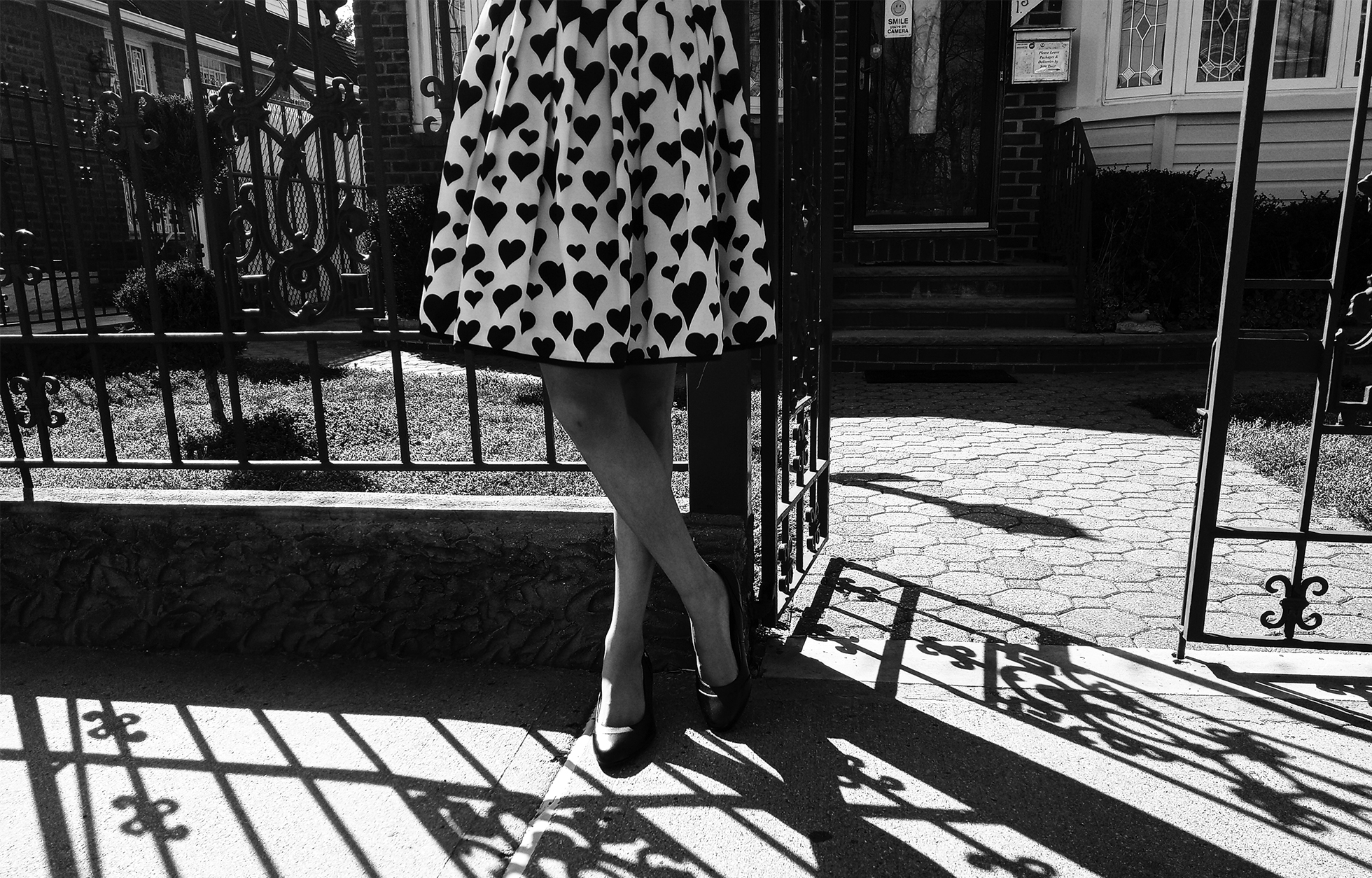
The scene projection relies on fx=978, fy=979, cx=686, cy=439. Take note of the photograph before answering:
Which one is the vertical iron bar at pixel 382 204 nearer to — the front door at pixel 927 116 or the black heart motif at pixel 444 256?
the black heart motif at pixel 444 256

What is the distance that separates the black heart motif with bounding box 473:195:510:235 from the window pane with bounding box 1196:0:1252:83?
8573 millimetres

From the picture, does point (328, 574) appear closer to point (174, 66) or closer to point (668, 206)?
point (668, 206)

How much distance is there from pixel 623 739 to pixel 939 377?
18.2 ft

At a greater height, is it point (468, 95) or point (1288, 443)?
point (468, 95)

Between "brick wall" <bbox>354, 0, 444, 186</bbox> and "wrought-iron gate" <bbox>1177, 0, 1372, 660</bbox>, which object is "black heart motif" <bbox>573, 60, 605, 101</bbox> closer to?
"wrought-iron gate" <bbox>1177, 0, 1372, 660</bbox>

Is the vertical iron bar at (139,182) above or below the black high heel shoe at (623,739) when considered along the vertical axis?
above

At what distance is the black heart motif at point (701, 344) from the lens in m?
1.81

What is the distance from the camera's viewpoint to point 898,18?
8633 millimetres

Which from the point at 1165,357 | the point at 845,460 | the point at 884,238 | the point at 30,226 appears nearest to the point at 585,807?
the point at 845,460

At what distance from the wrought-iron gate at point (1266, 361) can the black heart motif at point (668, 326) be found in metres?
1.21

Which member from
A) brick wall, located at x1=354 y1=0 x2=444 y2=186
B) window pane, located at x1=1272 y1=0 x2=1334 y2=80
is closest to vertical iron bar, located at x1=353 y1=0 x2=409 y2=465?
brick wall, located at x1=354 y1=0 x2=444 y2=186

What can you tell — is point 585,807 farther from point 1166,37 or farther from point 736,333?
point 1166,37

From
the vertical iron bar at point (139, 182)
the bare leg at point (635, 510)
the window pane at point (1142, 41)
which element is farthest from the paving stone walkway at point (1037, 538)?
the window pane at point (1142, 41)

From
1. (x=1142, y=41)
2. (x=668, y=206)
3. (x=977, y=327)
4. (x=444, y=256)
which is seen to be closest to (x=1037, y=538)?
(x=668, y=206)
